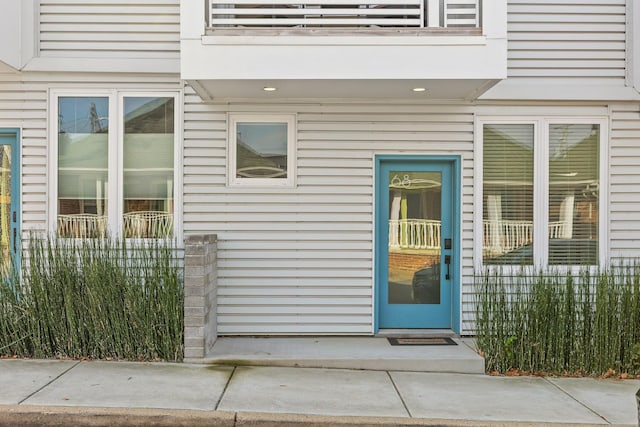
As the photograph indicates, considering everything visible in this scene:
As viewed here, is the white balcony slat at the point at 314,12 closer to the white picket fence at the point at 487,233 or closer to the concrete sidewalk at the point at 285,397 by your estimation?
the white picket fence at the point at 487,233

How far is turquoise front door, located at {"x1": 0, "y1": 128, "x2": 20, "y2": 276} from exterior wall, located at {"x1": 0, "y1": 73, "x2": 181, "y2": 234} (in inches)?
6.6

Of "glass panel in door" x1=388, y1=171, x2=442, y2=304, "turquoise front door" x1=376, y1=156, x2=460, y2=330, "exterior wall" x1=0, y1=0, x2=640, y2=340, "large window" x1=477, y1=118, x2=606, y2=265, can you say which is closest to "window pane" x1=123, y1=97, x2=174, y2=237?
"exterior wall" x1=0, y1=0, x2=640, y2=340

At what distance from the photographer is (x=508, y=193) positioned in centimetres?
718

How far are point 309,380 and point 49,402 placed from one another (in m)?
2.37

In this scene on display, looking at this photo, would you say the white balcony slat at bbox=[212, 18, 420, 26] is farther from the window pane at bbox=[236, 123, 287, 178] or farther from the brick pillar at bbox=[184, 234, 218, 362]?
the brick pillar at bbox=[184, 234, 218, 362]

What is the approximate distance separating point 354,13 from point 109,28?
3.17 metres

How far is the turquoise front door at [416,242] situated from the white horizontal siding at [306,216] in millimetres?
248

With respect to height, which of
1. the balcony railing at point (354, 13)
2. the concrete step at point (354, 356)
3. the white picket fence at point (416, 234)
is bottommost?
the concrete step at point (354, 356)

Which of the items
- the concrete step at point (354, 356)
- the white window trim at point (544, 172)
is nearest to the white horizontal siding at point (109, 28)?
the concrete step at point (354, 356)

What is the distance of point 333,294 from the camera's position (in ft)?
23.1

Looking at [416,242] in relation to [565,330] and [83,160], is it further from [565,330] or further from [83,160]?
[83,160]

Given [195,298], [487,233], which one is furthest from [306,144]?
[487,233]

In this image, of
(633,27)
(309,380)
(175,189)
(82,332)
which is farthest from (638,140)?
(82,332)

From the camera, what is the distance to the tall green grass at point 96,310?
609cm
